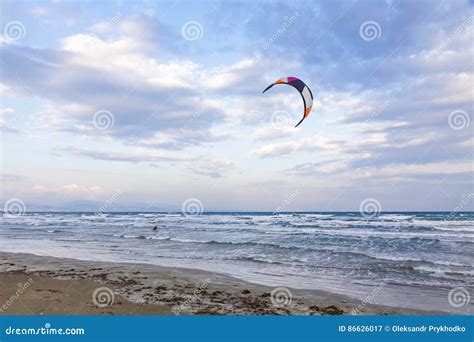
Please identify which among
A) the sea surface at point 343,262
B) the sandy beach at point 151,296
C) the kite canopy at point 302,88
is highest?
the kite canopy at point 302,88

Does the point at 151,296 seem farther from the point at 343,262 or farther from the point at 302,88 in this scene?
the point at 343,262

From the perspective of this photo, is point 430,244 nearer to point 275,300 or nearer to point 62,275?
point 275,300

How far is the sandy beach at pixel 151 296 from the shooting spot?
751 centimetres

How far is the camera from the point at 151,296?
28.2ft

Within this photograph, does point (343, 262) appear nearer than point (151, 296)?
No

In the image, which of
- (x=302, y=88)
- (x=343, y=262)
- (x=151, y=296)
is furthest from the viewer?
(x=343, y=262)

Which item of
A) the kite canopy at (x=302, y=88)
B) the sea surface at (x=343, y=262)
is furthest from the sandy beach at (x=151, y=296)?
the kite canopy at (x=302, y=88)

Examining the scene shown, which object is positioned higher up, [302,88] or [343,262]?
[302,88]

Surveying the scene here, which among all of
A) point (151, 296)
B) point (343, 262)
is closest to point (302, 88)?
point (343, 262)

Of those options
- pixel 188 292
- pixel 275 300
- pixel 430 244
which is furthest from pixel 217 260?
pixel 430 244

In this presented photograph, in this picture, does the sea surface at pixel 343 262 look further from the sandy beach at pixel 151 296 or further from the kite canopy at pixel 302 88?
the kite canopy at pixel 302 88

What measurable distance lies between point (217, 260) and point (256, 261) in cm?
162

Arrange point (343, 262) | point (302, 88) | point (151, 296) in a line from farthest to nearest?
point (343, 262), point (302, 88), point (151, 296)

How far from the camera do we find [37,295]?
8.38 m
